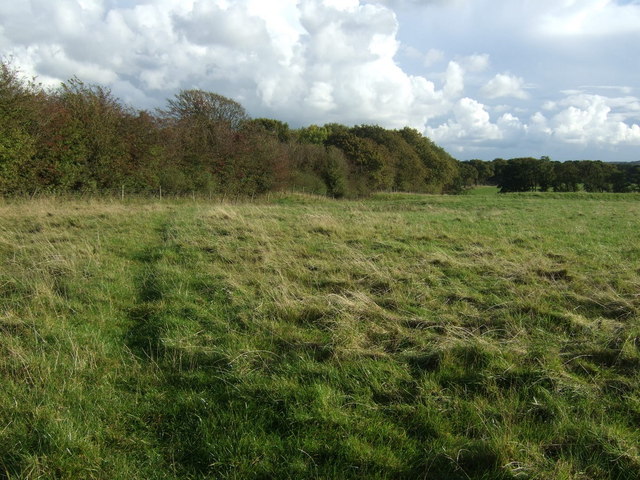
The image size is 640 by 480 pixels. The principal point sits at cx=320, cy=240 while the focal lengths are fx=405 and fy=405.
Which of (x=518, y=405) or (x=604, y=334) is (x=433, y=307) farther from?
(x=518, y=405)

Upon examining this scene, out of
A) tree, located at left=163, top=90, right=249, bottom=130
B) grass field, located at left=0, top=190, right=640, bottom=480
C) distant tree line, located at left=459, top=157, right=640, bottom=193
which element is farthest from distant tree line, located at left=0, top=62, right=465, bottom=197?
distant tree line, located at left=459, top=157, right=640, bottom=193

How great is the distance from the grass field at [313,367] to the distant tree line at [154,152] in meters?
13.9

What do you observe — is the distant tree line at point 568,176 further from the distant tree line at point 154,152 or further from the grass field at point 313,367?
the grass field at point 313,367

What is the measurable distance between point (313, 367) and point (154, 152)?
25.3m

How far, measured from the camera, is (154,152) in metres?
26.1

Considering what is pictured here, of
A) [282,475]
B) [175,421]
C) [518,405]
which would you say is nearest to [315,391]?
[282,475]

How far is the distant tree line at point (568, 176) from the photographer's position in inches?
2854

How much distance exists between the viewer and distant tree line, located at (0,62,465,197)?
→ 19406 millimetres

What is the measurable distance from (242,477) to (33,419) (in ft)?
6.09

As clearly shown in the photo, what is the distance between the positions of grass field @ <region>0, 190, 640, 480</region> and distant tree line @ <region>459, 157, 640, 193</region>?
3047 inches

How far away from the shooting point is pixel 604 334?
5.06 meters

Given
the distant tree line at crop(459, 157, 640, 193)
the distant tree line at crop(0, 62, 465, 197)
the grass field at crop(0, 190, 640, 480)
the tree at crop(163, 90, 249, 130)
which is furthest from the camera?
the distant tree line at crop(459, 157, 640, 193)

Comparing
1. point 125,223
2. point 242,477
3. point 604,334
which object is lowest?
point 242,477

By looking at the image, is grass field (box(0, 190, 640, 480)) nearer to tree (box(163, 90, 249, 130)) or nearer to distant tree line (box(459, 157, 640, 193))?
tree (box(163, 90, 249, 130))
